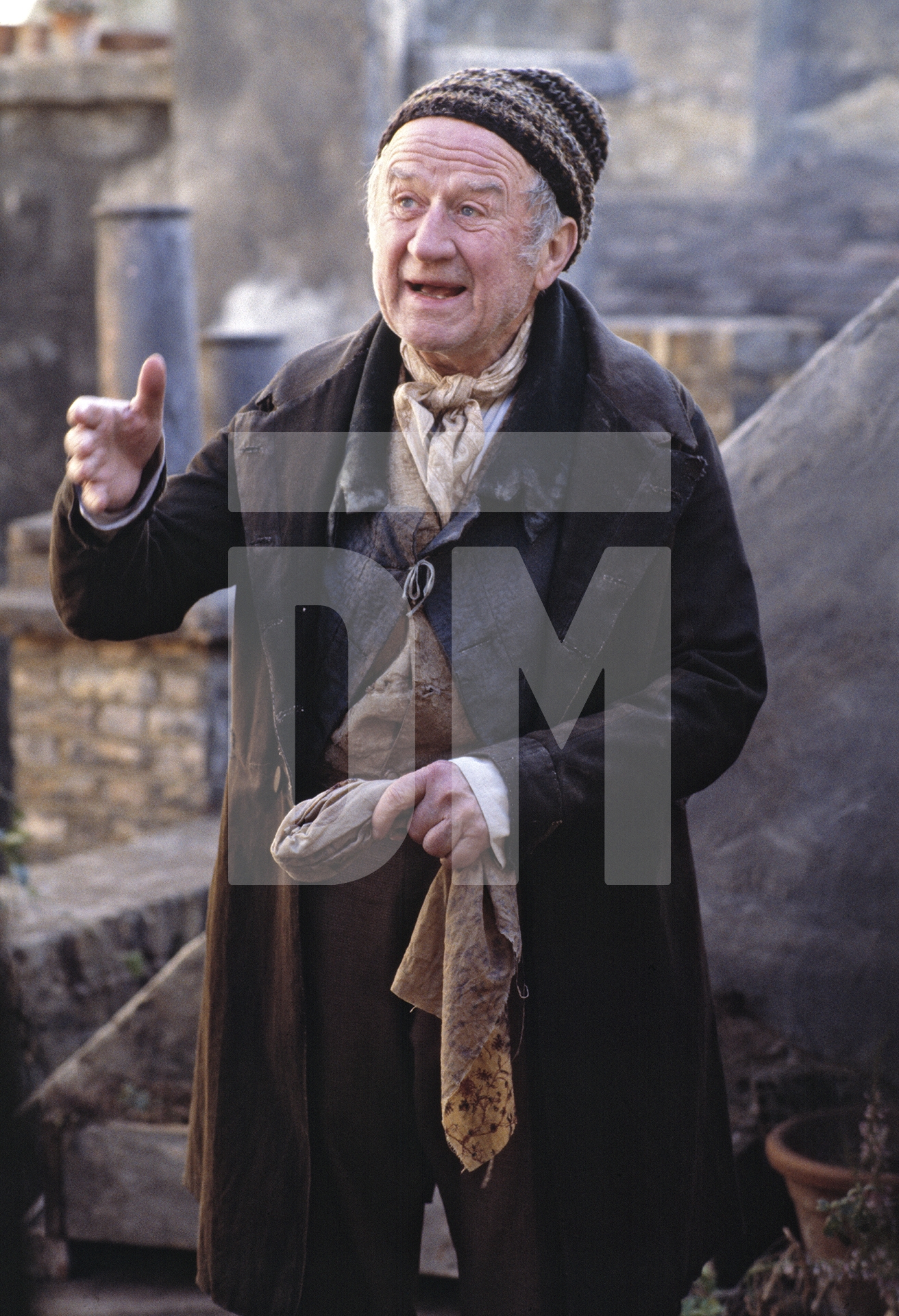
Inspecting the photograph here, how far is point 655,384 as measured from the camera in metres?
2.02

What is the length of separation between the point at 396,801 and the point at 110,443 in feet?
2.07

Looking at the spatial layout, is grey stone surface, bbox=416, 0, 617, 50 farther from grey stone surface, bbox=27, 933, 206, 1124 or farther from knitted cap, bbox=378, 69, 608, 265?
knitted cap, bbox=378, 69, 608, 265

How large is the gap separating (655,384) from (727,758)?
1.74 feet

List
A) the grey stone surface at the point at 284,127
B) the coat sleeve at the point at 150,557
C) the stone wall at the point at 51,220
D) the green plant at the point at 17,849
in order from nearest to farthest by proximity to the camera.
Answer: the coat sleeve at the point at 150,557, the green plant at the point at 17,849, the grey stone surface at the point at 284,127, the stone wall at the point at 51,220

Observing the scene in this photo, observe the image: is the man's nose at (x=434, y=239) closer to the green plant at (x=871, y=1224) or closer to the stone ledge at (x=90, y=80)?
the green plant at (x=871, y=1224)

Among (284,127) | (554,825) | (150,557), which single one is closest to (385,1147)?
(554,825)

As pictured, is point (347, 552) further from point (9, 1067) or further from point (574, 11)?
point (574, 11)

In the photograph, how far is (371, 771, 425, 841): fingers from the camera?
175cm

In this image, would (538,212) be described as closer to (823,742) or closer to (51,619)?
(823,742)

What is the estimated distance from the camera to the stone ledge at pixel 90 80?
7.88 m

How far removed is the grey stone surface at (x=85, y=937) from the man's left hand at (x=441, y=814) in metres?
1.93

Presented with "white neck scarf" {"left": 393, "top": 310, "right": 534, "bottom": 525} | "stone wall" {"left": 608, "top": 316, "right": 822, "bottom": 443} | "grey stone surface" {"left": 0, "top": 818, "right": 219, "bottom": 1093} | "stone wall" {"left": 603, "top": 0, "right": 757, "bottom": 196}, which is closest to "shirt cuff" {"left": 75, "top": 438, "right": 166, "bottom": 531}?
"white neck scarf" {"left": 393, "top": 310, "right": 534, "bottom": 525}

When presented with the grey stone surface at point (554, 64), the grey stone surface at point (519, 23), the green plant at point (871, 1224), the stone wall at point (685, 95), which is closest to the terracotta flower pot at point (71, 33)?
the grey stone surface at point (554, 64)

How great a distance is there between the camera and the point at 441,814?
5.75 feet
